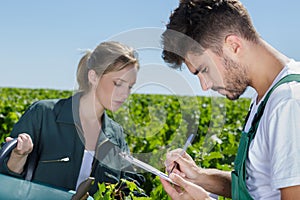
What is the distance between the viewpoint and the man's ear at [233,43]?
2.12 metres

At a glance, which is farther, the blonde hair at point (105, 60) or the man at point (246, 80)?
the blonde hair at point (105, 60)

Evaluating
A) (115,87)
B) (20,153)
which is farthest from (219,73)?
(20,153)

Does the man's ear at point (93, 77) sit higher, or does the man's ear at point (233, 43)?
the man's ear at point (233, 43)

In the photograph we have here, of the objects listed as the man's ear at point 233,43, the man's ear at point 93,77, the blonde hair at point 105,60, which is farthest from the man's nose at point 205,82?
the man's ear at point 93,77

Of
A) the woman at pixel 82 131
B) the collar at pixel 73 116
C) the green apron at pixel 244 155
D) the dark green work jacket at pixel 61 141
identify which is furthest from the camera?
the collar at pixel 73 116

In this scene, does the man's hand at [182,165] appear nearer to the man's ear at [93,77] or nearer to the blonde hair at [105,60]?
the blonde hair at [105,60]

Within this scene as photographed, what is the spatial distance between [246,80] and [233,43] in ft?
0.47

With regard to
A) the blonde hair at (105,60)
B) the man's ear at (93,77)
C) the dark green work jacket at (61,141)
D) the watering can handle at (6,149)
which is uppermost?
the blonde hair at (105,60)

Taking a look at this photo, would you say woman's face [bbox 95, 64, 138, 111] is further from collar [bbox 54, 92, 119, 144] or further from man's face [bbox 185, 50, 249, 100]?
man's face [bbox 185, 50, 249, 100]

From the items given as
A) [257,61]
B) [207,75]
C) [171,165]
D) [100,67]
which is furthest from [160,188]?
[100,67]

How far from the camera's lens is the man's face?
6.97 ft

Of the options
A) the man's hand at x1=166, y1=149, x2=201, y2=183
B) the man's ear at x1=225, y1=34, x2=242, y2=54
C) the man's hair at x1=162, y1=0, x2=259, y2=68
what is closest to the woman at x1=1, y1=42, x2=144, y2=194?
the man's hand at x1=166, y1=149, x2=201, y2=183

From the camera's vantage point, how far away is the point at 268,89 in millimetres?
2096

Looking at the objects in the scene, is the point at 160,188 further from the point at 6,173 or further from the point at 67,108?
the point at 67,108
